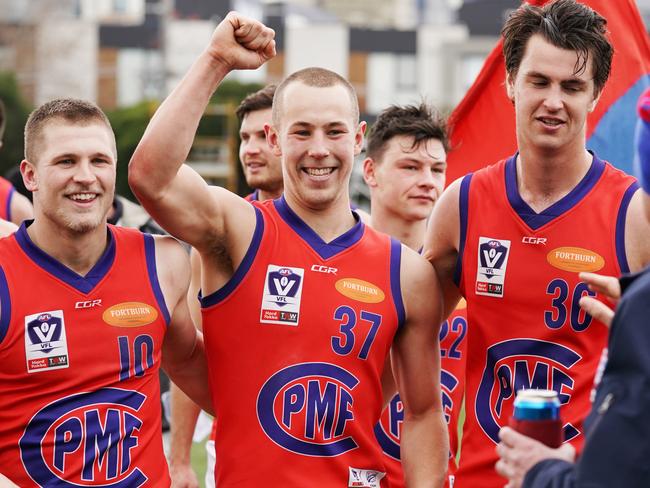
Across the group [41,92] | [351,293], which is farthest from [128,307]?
[41,92]

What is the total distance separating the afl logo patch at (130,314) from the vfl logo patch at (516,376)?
135 cm

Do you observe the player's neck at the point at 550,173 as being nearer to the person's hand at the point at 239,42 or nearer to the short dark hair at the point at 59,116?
the person's hand at the point at 239,42

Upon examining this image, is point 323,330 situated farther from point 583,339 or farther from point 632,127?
point 632,127

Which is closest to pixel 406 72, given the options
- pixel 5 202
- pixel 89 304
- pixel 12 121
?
pixel 12 121

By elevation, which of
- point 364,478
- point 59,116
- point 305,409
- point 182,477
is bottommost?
point 182,477

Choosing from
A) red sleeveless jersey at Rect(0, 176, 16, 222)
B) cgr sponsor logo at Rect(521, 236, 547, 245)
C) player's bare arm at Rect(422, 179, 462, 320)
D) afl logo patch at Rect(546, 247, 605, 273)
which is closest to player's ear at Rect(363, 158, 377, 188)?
player's bare arm at Rect(422, 179, 462, 320)

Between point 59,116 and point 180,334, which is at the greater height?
point 59,116

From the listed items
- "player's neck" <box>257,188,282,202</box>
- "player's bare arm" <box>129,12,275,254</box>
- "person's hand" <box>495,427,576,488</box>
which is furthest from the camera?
"player's neck" <box>257,188,282,202</box>

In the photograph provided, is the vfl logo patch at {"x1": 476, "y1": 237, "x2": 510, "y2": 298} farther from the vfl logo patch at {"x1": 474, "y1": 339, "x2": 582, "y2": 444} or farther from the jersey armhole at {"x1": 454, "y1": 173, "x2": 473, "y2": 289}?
the vfl logo patch at {"x1": 474, "y1": 339, "x2": 582, "y2": 444}

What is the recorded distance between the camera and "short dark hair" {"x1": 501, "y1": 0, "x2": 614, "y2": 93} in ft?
15.2

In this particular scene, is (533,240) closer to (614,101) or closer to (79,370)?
(79,370)

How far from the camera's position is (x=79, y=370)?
4504 mm

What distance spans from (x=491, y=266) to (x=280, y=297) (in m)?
0.86

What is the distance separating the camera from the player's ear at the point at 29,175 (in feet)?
15.9
